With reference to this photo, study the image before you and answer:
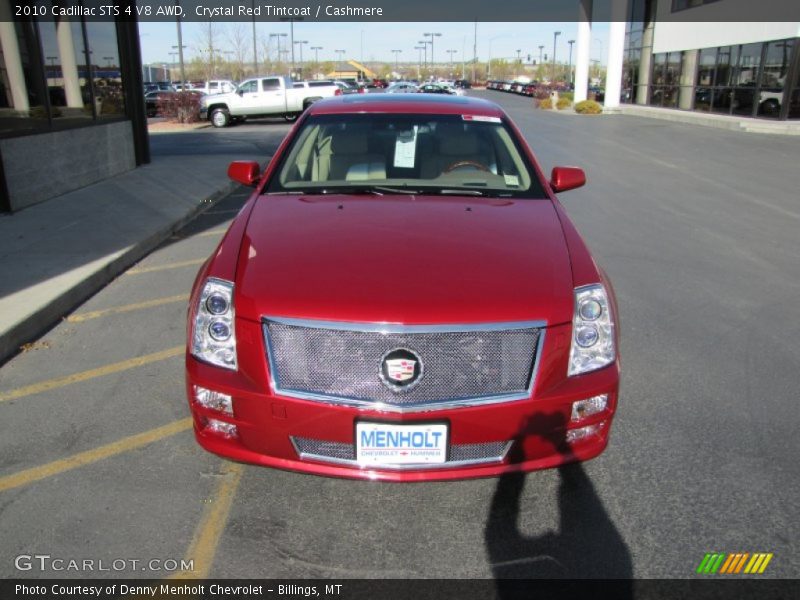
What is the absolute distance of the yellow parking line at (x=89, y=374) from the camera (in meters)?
4.05

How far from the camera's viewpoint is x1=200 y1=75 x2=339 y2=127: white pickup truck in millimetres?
28094

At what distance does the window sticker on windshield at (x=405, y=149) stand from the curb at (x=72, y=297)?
292 cm

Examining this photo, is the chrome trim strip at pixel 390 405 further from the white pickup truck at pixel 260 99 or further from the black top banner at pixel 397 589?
the white pickup truck at pixel 260 99

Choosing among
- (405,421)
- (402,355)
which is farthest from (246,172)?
(405,421)

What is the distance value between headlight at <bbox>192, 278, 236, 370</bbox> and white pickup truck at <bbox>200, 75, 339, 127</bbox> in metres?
26.8

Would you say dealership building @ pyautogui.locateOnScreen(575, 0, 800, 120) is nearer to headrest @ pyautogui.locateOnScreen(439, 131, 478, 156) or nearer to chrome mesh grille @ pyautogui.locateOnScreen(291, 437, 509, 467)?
headrest @ pyautogui.locateOnScreen(439, 131, 478, 156)

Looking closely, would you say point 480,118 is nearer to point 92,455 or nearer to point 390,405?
point 390,405

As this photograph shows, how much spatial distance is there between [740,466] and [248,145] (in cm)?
1801

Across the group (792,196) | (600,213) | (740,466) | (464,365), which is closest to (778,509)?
(740,466)

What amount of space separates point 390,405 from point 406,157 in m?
2.09

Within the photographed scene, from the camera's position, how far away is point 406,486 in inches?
124

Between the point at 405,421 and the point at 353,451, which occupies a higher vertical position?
the point at 405,421

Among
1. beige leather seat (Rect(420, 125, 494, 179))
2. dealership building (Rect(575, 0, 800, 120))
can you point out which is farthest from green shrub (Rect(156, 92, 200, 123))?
beige leather seat (Rect(420, 125, 494, 179))

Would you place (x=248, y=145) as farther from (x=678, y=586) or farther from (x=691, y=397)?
(x=678, y=586)
